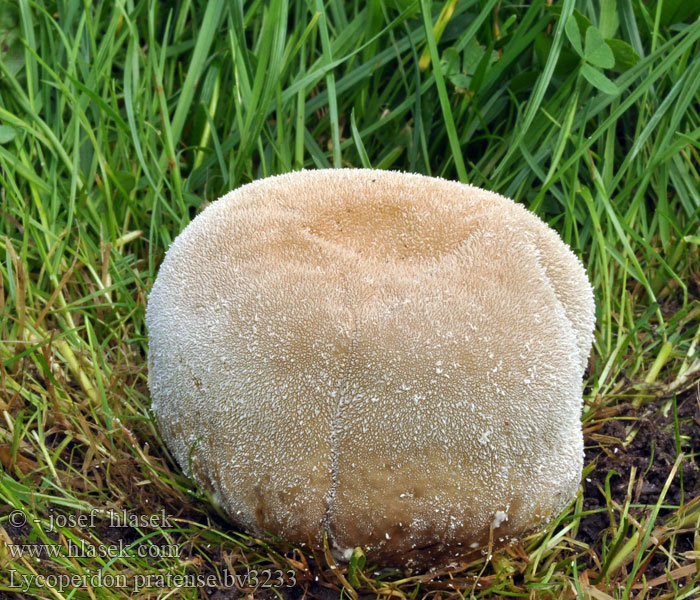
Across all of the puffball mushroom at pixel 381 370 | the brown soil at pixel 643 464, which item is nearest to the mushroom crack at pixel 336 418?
the puffball mushroom at pixel 381 370

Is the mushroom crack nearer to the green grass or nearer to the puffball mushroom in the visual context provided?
the puffball mushroom

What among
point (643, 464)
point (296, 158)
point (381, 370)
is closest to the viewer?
point (381, 370)

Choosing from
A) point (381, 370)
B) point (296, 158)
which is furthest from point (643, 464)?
point (296, 158)

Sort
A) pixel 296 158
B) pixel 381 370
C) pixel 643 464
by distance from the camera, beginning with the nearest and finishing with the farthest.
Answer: pixel 381 370
pixel 643 464
pixel 296 158

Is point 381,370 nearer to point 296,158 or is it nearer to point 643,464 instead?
point 643,464

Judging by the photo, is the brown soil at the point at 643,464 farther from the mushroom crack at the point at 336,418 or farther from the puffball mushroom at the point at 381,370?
the mushroom crack at the point at 336,418

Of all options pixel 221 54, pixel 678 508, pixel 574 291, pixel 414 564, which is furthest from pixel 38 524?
pixel 221 54
